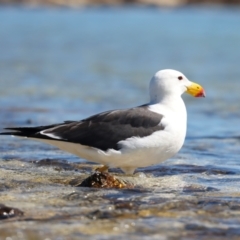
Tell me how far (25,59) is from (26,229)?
2104cm

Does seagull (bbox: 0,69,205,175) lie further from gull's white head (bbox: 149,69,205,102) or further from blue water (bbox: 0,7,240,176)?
blue water (bbox: 0,7,240,176)

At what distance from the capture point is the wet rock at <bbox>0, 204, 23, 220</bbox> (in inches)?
223

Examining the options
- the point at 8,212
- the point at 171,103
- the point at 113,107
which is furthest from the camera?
the point at 113,107

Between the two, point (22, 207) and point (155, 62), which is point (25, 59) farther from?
point (22, 207)

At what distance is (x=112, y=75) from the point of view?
21.5 m

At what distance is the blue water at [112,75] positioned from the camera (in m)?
10.5

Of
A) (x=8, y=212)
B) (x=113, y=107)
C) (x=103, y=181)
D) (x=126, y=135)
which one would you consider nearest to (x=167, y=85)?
(x=126, y=135)

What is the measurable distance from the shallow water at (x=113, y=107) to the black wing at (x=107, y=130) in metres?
0.46

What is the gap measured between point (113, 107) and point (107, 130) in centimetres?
749

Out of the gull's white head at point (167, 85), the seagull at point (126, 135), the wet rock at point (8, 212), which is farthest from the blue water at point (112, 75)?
the wet rock at point (8, 212)

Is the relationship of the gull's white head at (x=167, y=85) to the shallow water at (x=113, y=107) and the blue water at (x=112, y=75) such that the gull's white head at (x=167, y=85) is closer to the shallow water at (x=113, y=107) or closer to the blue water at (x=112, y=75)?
the shallow water at (x=113, y=107)

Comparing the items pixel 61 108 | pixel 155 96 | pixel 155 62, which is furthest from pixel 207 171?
pixel 155 62

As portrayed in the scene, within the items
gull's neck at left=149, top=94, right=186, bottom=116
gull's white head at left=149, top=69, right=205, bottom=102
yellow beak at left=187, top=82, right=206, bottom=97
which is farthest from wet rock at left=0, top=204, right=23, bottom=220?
yellow beak at left=187, top=82, right=206, bottom=97

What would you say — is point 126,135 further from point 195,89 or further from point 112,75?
point 112,75
